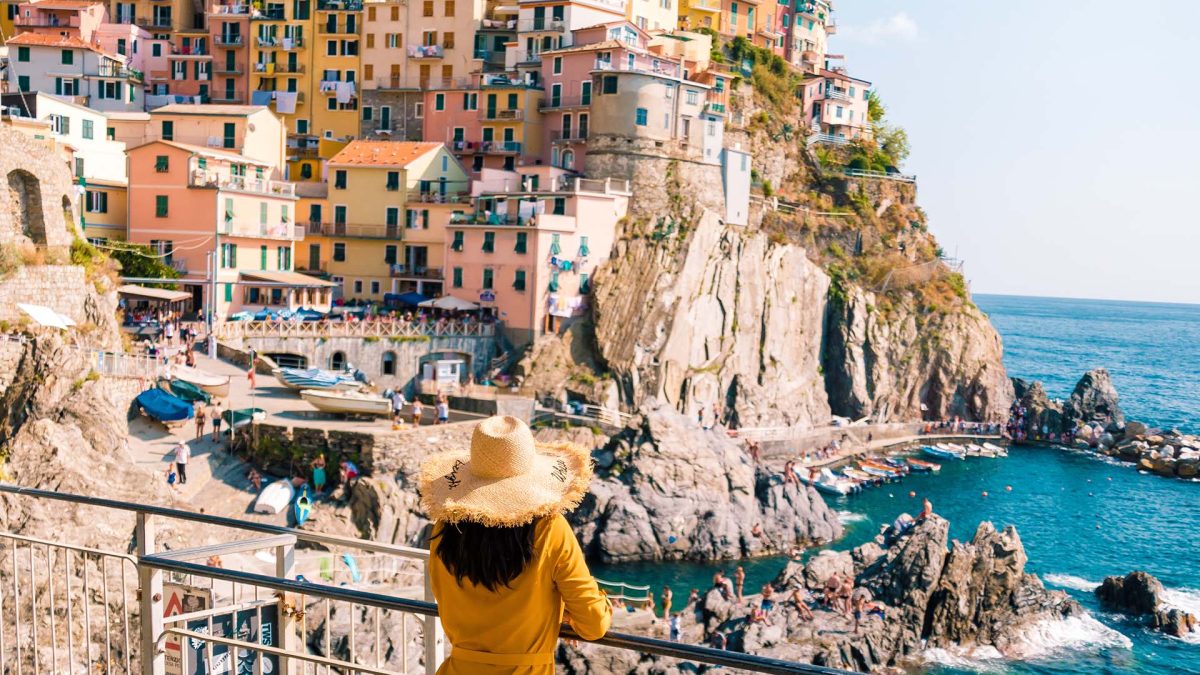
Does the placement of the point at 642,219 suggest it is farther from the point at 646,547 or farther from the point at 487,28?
the point at 646,547

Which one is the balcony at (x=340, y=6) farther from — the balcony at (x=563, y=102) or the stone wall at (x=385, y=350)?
the stone wall at (x=385, y=350)

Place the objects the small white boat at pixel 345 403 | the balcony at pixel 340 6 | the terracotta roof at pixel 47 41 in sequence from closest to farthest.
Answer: the small white boat at pixel 345 403
the terracotta roof at pixel 47 41
the balcony at pixel 340 6

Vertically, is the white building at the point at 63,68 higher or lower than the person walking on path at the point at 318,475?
higher

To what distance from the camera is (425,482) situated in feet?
15.5

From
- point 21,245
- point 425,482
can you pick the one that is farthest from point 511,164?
point 425,482

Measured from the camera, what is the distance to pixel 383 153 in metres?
53.6

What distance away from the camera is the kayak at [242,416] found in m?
31.2

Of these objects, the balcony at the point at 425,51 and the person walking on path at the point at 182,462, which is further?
the balcony at the point at 425,51

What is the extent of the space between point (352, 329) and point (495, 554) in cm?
4062

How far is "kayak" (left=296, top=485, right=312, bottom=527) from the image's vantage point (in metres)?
28.4

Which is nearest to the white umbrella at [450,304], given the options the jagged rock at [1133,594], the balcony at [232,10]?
the balcony at [232,10]

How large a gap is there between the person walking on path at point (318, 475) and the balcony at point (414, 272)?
22352mm

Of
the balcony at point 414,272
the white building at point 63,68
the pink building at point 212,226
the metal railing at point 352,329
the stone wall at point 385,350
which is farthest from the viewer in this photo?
the white building at point 63,68

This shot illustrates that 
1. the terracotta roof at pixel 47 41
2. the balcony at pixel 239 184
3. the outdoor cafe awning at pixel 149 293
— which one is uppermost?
the terracotta roof at pixel 47 41
